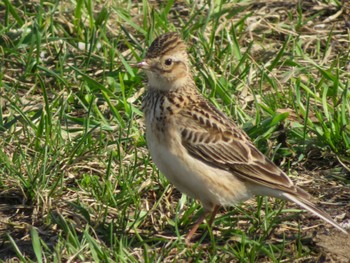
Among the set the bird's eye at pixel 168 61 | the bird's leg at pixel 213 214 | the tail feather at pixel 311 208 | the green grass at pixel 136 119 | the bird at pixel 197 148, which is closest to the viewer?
the tail feather at pixel 311 208

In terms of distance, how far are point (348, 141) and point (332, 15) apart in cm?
269

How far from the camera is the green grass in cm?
727

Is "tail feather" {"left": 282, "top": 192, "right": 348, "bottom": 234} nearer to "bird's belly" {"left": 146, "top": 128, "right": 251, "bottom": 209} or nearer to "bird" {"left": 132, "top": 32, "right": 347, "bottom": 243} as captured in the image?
"bird" {"left": 132, "top": 32, "right": 347, "bottom": 243}

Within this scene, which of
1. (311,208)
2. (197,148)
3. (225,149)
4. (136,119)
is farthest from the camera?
(136,119)

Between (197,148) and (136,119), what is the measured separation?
1657 mm

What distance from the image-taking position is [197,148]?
7340 millimetres

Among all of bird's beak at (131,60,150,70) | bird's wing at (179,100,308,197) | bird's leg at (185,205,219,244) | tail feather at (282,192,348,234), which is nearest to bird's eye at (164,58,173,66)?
bird's beak at (131,60,150,70)

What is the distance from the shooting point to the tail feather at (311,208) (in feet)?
23.2

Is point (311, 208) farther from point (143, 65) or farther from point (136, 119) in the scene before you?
point (136, 119)

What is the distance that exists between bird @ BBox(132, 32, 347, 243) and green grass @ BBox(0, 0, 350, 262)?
0.89ft

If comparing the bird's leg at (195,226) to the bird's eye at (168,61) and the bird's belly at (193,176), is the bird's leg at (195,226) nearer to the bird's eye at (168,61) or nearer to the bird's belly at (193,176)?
the bird's belly at (193,176)

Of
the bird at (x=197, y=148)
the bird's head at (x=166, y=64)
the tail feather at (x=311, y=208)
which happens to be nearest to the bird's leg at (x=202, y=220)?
the bird at (x=197, y=148)

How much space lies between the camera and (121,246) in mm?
6844

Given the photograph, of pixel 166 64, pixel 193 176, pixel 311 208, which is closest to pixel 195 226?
pixel 193 176
